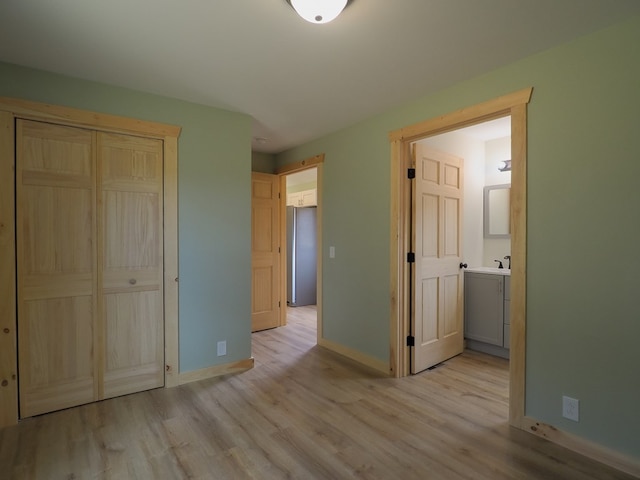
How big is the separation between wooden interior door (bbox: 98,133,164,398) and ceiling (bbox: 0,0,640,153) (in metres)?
0.55

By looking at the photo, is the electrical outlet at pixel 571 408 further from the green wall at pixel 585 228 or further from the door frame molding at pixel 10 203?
the door frame molding at pixel 10 203

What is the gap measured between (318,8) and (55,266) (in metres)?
2.42

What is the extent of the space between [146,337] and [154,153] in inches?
59.1

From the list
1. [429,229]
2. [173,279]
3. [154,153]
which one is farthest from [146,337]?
[429,229]

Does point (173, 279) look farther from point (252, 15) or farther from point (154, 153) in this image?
point (252, 15)

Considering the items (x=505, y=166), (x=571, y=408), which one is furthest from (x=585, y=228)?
(x=505, y=166)

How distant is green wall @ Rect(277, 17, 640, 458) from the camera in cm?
180

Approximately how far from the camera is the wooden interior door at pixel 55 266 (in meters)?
2.32

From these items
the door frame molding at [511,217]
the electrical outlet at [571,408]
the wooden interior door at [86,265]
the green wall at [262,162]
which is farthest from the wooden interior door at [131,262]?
A: the electrical outlet at [571,408]

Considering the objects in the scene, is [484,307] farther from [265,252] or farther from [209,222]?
[209,222]

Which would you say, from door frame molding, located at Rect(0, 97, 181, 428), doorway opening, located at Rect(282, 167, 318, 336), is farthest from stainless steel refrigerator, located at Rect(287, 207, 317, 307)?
door frame molding, located at Rect(0, 97, 181, 428)

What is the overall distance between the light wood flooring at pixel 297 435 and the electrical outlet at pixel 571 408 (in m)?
0.20

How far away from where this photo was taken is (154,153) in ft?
9.13

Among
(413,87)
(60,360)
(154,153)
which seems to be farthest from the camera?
(154,153)
